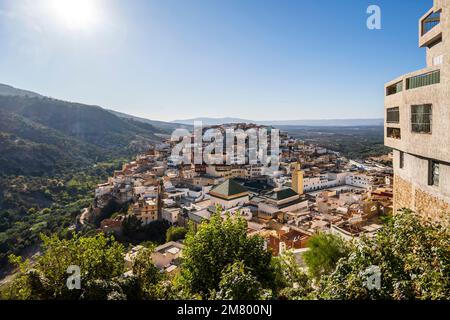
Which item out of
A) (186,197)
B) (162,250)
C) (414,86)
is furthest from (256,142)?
(414,86)

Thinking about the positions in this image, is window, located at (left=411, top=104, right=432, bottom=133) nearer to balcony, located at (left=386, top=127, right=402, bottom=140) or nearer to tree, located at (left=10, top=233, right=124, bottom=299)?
balcony, located at (left=386, top=127, right=402, bottom=140)

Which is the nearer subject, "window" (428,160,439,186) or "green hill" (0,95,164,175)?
"window" (428,160,439,186)

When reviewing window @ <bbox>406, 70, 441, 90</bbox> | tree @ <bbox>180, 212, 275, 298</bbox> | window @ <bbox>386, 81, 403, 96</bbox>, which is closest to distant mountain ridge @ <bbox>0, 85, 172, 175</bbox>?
tree @ <bbox>180, 212, 275, 298</bbox>

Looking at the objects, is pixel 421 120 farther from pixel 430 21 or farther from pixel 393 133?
pixel 430 21

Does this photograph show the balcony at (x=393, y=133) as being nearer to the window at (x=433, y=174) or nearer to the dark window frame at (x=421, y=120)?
the dark window frame at (x=421, y=120)

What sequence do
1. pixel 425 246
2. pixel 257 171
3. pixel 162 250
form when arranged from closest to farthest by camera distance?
pixel 425 246 < pixel 162 250 < pixel 257 171

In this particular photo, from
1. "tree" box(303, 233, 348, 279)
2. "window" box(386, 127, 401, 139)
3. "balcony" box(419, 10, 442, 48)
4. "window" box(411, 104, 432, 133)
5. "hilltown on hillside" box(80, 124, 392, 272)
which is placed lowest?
"hilltown on hillside" box(80, 124, 392, 272)

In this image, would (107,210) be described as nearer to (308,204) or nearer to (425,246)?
(308,204)

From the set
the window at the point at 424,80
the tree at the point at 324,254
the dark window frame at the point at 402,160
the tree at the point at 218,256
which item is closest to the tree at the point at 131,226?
the tree at the point at 324,254
